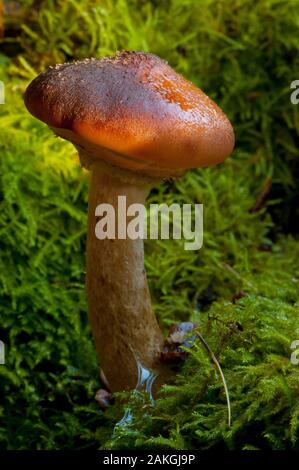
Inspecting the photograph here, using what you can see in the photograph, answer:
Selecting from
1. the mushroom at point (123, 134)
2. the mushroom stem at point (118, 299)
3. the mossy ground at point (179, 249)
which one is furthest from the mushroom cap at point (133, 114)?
the mossy ground at point (179, 249)

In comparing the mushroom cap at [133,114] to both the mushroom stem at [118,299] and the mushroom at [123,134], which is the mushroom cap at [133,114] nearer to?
the mushroom at [123,134]

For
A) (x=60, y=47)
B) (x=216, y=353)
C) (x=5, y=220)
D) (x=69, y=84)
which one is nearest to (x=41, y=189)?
(x=5, y=220)

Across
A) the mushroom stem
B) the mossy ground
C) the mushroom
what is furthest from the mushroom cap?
the mossy ground

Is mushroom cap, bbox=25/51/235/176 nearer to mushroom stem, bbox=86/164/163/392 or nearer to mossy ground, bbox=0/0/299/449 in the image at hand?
mushroom stem, bbox=86/164/163/392

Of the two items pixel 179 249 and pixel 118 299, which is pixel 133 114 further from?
pixel 179 249

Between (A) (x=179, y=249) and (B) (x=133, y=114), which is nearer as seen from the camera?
(B) (x=133, y=114)

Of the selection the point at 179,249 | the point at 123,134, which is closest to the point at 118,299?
the point at 123,134
